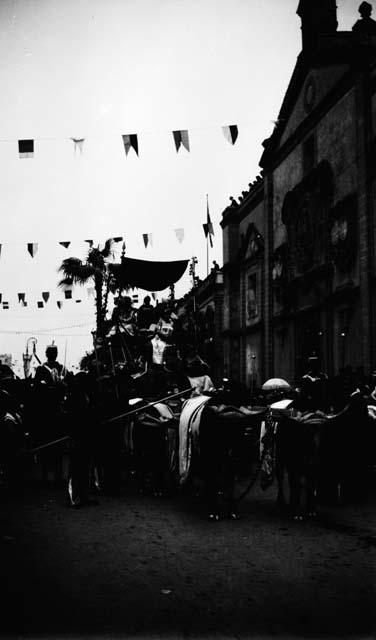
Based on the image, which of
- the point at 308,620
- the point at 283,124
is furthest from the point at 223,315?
the point at 308,620

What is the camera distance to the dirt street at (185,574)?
4406 millimetres

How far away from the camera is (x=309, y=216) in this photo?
2584 centimetres

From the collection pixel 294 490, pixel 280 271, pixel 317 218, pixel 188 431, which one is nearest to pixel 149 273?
pixel 188 431

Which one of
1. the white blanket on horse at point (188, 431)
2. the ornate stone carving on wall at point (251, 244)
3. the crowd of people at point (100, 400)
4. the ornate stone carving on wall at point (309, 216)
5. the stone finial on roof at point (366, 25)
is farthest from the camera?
the ornate stone carving on wall at point (251, 244)

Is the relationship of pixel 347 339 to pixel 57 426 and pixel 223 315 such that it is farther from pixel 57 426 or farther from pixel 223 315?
pixel 223 315

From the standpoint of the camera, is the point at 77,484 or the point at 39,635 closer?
the point at 39,635

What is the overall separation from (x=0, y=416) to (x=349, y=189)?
635 inches

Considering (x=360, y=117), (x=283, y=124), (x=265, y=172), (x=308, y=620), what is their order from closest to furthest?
(x=308, y=620), (x=360, y=117), (x=283, y=124), (x=265, y=172)

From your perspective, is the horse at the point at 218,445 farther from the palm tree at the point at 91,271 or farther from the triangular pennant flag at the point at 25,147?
the palm tree at the point at 91,271

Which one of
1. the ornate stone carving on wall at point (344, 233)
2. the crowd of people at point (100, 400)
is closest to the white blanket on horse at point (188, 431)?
the crowd of people at point (100, 400)

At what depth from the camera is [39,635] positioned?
4188 mm

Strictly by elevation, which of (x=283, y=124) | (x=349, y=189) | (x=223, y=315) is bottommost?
(x=223, y=315)

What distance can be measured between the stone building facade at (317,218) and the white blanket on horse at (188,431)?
12.6 m

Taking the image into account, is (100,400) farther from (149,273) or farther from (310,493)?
(149,273)
